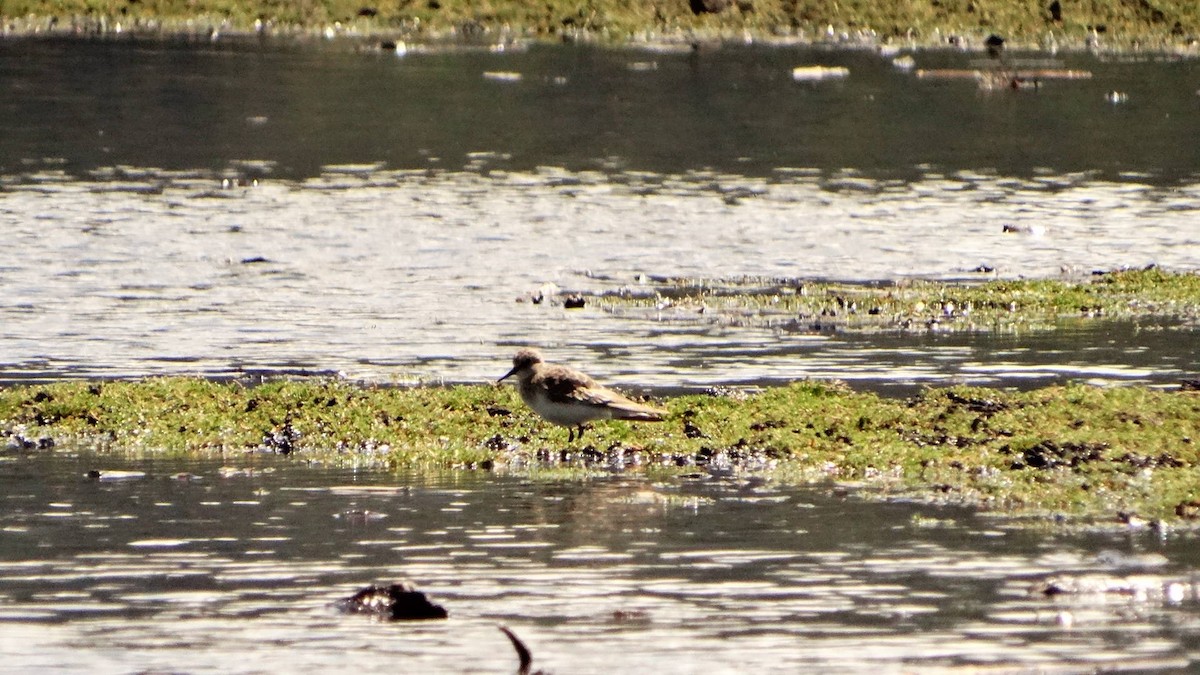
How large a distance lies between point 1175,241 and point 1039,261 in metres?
2.86

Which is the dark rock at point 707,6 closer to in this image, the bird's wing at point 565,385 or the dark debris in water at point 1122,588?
the bird's wing at point 565,385

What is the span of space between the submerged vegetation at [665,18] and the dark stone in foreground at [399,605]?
55288 millimetres

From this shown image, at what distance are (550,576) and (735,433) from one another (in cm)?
438

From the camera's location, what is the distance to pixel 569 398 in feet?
Result: 55.3

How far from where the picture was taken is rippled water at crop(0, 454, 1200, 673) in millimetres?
11555

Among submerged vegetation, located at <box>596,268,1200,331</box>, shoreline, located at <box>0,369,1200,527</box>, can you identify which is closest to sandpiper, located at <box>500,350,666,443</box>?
shoreline, located at <box>0,369,1200,527</box>

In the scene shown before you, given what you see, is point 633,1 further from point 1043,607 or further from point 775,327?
point 1043,607

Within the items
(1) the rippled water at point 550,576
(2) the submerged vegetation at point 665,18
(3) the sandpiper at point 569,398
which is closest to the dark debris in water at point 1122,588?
(1) the rippled water at point 550,576

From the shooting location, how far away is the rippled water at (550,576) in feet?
37.9

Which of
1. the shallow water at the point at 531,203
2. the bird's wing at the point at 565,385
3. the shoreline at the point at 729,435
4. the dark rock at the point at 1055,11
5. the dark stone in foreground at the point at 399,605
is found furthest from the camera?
the dark rock at the point at 1055,11

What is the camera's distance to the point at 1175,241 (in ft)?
105

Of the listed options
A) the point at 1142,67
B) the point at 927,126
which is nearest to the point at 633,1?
the point at 1142,67

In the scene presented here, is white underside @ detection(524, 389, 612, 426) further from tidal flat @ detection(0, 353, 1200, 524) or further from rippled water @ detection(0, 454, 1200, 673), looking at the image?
rippled water @ detection(0, 454, 1200, 673)

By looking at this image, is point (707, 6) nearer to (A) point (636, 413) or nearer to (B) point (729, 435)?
(B) point (729, 435)
